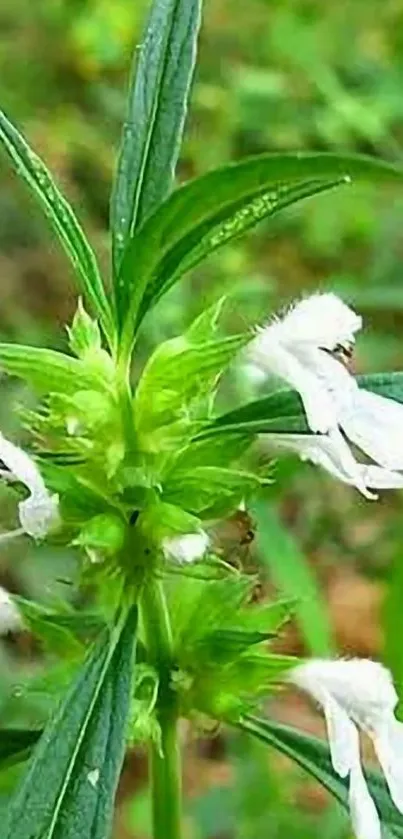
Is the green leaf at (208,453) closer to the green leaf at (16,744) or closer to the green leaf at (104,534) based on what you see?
the green leaf at (104,534)

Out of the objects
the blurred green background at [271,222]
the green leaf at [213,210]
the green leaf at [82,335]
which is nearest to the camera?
the green leaf at [213,210]

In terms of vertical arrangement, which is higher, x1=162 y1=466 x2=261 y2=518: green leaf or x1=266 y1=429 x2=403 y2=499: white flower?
x1=266 y1=429 x2=403 y2=499: white flower

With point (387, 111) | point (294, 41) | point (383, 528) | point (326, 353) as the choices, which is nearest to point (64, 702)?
point (326, 353)

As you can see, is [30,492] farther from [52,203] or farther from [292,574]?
[292,574]

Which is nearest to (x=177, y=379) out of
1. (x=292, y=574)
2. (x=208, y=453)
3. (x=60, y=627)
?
(x=208, y=453)

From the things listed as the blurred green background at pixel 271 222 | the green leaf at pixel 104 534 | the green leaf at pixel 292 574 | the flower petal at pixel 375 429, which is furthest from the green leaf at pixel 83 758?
the blurred green background at pixel 271 222

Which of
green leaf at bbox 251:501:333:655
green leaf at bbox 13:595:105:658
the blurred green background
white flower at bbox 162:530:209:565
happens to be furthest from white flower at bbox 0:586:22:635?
the blurred green background

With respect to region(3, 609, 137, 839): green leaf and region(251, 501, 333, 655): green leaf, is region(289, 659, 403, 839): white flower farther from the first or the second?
region(251, 501, 333, 655): green leaf
